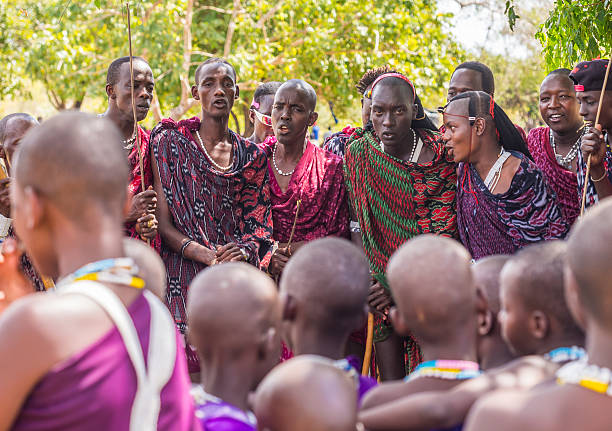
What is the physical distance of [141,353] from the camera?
201 centimetres

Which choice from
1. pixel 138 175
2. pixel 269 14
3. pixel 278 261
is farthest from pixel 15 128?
pixel 269 14

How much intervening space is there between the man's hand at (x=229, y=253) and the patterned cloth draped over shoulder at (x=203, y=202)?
0.09 metres

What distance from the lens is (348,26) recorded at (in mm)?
13430

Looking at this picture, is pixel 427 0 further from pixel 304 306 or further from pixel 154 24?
pixel 304 306

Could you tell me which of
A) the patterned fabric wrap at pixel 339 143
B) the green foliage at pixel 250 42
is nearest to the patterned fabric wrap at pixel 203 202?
the patterned fabric wrap at pixel 339 143

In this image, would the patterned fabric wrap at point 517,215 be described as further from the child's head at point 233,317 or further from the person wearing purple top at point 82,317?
the person wearing purple top at point 82,317

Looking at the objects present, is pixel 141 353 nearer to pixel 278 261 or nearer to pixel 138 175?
pixel 278 261

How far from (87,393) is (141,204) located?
11.5 ft

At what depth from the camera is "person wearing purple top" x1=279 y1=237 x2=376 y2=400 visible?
107 inches

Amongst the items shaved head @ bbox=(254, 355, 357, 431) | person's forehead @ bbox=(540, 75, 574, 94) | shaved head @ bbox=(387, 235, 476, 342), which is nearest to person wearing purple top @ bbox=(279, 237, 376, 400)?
shaved head @ bbox=(387, 235, 476, 342)

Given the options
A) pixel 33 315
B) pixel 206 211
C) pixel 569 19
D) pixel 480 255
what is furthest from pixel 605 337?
pixel 569 19

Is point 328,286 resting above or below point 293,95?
below

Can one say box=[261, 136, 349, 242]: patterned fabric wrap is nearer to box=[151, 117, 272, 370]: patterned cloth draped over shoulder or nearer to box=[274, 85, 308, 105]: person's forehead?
box=[151, 117, 272, 370]: patterned cloth draped over shoulder

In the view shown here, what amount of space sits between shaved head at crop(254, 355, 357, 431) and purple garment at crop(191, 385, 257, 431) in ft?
0.20
